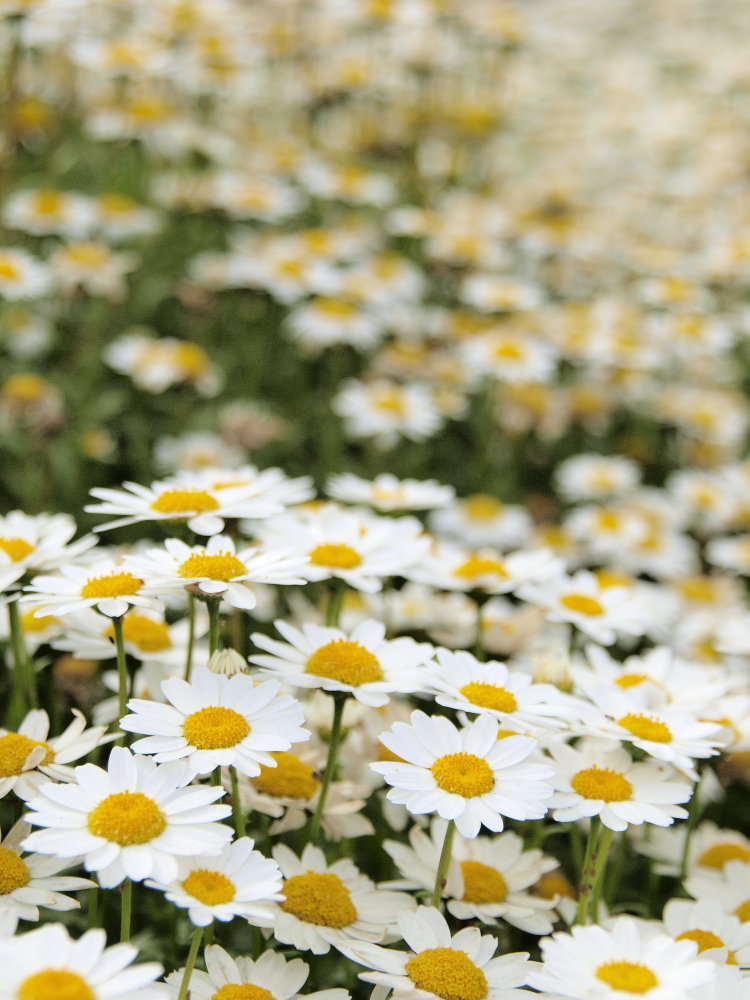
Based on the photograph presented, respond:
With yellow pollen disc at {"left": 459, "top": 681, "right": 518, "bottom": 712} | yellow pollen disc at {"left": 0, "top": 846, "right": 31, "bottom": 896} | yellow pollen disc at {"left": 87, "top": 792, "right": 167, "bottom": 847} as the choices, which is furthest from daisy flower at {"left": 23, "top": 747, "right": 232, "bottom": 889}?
yellow pollen disc at {"left": 459, "top": 681, "right": 518, "bottom": 712}

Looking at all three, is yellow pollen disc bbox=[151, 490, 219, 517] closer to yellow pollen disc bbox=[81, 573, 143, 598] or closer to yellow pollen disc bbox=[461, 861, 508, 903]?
yellow pollen disc bbox=[81, 573, 143, 598]

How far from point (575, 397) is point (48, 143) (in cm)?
272

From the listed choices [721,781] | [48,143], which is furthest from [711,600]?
[48,143]

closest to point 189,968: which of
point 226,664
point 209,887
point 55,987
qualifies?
point 209,887

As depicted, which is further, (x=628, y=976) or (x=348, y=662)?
(x=348, y=662)

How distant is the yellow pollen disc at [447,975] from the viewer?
4.40 ft

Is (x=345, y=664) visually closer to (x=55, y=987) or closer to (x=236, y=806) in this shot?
(x=236, y=806)

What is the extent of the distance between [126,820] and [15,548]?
68 cm

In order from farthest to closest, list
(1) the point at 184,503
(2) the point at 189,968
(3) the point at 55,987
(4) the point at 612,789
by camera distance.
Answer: (1) the point at 184,503 → (4) the point at 612,789 → (2) the point at 189,968 → (3) the point at 55,987

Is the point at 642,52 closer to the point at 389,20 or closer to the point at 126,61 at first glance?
the point at 389,20

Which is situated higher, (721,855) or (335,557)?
(335,557)

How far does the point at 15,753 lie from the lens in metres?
1.52

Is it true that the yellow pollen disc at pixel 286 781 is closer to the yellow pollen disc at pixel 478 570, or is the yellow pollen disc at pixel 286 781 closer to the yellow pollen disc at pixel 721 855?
the yellow pollen disc at pixel 478 570

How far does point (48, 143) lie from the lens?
5246 mm
